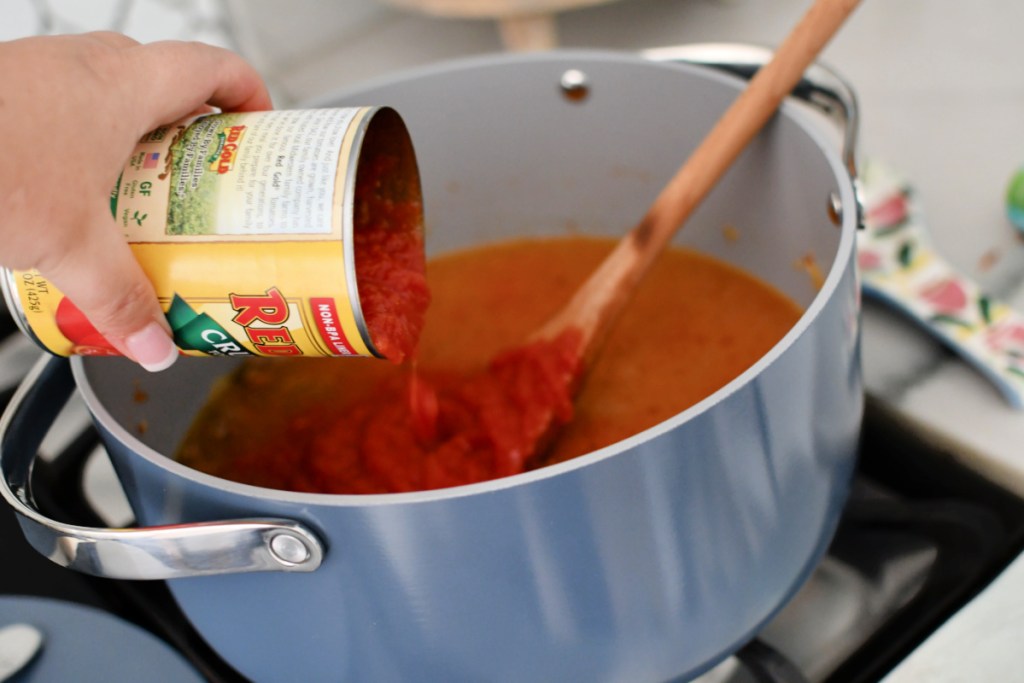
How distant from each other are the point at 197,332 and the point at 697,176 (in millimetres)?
397

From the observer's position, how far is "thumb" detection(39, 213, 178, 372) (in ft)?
1.53

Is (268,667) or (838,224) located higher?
(838,224)

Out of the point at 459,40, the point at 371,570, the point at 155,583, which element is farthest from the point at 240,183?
the point at 459,40

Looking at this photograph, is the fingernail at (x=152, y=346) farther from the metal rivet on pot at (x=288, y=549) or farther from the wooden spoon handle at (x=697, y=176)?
the wooden spoon handle at (x=697, y=176)

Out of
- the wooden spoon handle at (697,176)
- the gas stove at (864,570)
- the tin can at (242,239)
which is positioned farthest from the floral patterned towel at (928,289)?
the tin can at (242,239)

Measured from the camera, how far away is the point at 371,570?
0.49 metres

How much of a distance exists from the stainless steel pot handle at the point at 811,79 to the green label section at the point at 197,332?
1.33 ft

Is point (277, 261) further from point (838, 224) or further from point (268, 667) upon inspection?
point (838, 224)

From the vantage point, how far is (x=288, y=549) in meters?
0.48

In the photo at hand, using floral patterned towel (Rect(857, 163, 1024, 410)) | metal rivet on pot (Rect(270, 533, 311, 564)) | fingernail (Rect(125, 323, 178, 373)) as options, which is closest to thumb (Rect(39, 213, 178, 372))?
fingernail (Rect(125, 323, 178, 373))

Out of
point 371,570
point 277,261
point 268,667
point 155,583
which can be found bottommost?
point 155,583

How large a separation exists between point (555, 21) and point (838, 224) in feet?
2.29

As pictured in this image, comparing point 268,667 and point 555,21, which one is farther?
point 555,21

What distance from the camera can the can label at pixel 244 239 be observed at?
496 millimetres
